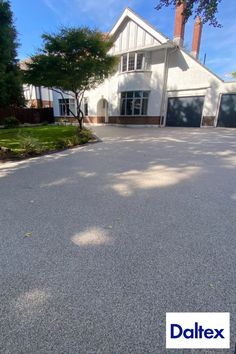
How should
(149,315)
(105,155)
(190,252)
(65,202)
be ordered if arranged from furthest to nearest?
(105,155) → (65,202) → (190,252) → (149,315)

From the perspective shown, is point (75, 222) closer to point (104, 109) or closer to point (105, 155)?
point (105, 155)

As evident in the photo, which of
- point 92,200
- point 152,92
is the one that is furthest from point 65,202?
point 152,92

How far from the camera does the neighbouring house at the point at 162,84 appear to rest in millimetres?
14883

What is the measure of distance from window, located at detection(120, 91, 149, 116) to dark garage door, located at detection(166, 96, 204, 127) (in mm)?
2101

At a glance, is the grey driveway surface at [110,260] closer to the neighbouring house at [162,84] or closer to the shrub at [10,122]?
the neighbouring house at [162,84]

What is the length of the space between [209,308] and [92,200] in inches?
95.5

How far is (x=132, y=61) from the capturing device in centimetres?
1727

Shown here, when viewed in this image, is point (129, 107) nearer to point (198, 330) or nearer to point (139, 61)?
point (139, 61)

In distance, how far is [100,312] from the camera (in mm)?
1591

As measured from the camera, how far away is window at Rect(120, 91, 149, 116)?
57.3 feet

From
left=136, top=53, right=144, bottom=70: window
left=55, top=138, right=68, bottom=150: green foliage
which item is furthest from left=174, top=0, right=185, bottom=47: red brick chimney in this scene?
left=55, top=138, right=68, bottom=150: green foliage

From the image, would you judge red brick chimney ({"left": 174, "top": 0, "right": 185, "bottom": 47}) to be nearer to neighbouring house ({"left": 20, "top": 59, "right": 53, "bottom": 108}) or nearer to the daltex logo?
neighbouring house ({"left": 20, "top": 59, "right": 53, "bottom": 108})

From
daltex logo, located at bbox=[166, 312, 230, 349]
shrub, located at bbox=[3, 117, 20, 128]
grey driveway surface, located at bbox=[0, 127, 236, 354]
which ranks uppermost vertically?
shrub, located at bbox=[3, 117, 20, 128]

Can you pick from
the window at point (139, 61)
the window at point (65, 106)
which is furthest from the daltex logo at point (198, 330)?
the window at point (65, 106)
